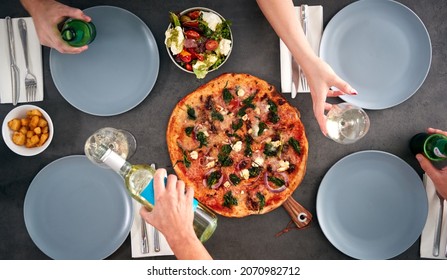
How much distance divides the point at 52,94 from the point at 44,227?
20.5 inches

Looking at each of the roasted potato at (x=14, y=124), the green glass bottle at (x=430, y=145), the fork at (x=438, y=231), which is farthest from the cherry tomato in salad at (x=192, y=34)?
the fork at (x=438, y=231)

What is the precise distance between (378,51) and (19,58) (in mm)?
1377

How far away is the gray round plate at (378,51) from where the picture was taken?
5.08ft

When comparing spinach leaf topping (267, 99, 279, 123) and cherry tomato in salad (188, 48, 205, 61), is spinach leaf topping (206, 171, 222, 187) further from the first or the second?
cherry tomato in salad (188, 48, 205, 61)

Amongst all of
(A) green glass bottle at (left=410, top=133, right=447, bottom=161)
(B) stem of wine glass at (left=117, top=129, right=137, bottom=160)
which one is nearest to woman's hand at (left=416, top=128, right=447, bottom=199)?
(A) green glass bottle at (left=410, top=133, right=447, bottom=161)

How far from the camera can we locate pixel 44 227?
1.58 metres

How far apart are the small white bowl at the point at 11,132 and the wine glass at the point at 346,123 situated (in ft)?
3.37

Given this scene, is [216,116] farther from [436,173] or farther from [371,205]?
[436,173]

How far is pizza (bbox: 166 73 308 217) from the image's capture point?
5.15 ft

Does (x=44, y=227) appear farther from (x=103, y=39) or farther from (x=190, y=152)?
(x=103, y=39)

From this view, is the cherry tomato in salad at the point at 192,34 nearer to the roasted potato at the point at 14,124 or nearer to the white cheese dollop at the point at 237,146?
the white cheese dollop at the point at 237,146

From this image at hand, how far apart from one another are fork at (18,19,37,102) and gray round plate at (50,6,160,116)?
0.08m
